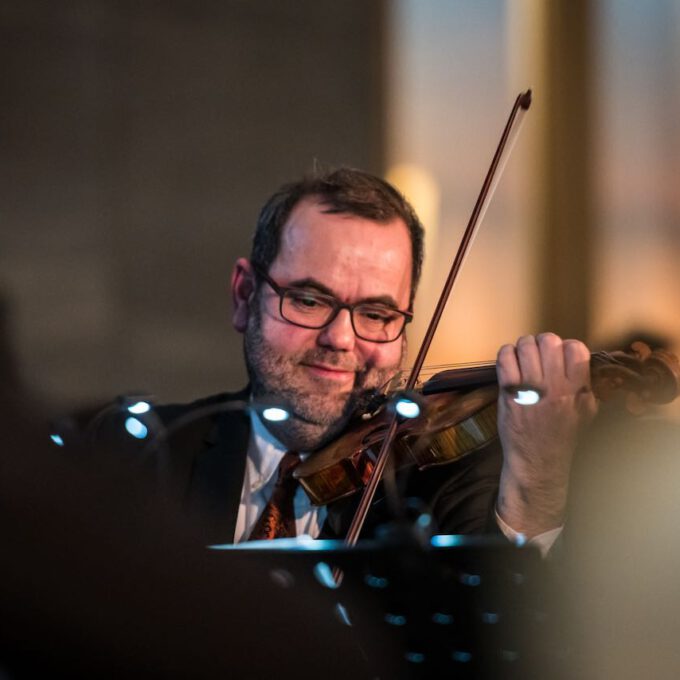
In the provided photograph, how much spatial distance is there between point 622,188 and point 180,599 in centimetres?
299

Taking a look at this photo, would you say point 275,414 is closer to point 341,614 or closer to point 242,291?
point 242,291

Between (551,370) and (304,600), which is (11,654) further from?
(551,370)

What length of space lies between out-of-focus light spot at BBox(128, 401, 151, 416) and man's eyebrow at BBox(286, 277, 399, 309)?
341 mm

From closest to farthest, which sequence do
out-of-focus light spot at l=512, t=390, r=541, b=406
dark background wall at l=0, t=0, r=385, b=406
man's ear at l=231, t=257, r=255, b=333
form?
out-of-focus light spot at l=512, t=390, r=541, b=406 < man's ear at l=231, t=257, r=255, b=333 < dark background wall at l=0, t=0, r=385, b=406

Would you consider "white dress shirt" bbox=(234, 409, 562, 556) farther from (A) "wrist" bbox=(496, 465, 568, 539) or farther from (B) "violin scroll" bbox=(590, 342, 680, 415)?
(B) "violin scroll" bbox=(590, 342, 680, 415)

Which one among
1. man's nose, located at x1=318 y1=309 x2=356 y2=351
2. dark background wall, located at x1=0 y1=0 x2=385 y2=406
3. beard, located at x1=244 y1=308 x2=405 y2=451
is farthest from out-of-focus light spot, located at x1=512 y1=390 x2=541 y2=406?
dark background wall, located at x1=0 y1=0 x2=385 y2=406

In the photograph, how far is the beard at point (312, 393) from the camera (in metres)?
1.72

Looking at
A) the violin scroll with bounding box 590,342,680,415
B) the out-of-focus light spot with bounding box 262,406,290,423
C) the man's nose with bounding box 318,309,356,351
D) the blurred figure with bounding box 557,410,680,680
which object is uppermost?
the violin scroll with bounding box 590,342,680,415

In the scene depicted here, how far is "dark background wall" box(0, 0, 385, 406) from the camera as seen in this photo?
2.84 m

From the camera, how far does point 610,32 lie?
3.20m

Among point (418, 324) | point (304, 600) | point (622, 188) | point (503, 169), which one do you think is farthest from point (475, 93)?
point (304, 600)

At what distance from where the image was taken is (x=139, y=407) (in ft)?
6.03

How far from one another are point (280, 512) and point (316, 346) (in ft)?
1.09

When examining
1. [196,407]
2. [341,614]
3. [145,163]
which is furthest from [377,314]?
[145,163]
